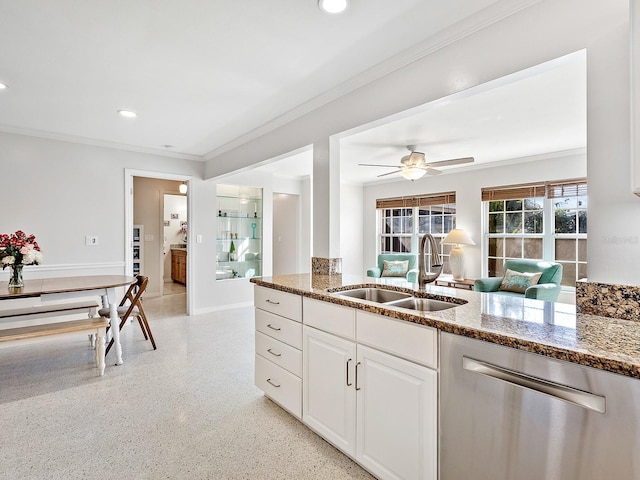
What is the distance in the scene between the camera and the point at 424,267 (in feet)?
6.81

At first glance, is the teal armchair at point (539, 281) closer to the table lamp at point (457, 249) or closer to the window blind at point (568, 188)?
the table lamp at point (457, 249)

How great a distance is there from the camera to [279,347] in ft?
7.48

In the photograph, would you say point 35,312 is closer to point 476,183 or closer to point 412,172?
point 412,172

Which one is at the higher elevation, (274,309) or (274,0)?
(274,0)

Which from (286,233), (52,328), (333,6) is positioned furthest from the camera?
(286,233)

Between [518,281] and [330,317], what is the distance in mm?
3775

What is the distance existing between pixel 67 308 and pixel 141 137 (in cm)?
211

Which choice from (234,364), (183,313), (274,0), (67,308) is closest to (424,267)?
(274,0)

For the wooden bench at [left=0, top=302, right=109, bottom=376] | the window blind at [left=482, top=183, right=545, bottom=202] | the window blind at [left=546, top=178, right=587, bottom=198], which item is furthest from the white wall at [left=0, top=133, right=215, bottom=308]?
the window blind at [left=546, top=178, right=587, bottom=198]

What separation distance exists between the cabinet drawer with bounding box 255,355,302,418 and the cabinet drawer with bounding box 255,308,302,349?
21 centimetres

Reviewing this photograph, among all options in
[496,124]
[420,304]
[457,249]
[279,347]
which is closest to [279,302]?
[279,347]

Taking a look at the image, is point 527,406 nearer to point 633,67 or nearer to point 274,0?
point 633,67

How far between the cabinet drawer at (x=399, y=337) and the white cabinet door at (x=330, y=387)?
0.15 metres

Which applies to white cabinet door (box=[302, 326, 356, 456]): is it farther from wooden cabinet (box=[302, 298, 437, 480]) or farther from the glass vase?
the glass vase
